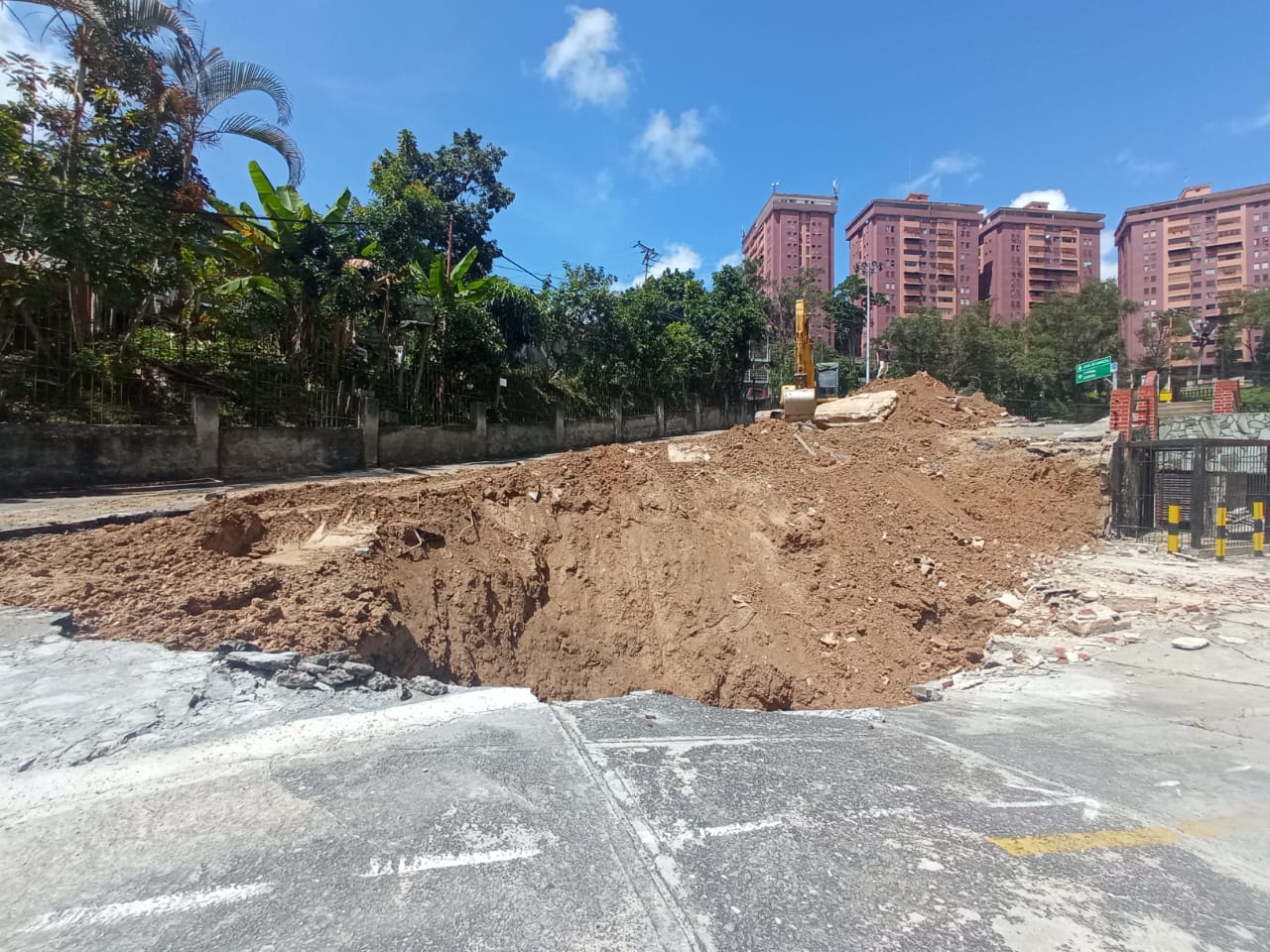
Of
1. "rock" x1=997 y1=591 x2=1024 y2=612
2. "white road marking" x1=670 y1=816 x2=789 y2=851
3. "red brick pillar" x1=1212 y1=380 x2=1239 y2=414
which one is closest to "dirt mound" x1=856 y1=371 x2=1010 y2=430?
"rock" x1=997 y1=591 x2=1024 y2=612

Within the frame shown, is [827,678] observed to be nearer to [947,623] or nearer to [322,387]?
[947,623]

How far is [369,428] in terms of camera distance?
15.2m

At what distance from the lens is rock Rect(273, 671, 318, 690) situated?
3965 millimetres

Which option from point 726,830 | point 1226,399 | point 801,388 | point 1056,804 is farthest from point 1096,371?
point 726,830

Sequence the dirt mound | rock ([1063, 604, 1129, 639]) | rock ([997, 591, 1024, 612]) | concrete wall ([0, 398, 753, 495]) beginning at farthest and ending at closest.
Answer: the dirt mound
concrete wall ([0, 398, 753, 495])
rock ([997, 591, 1024, 612])
rock ([1063, 604, 1129, 639])

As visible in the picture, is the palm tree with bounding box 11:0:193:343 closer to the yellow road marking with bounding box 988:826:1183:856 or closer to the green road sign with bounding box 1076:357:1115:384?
the yellow road marking with bounding box 988:826:1183:856

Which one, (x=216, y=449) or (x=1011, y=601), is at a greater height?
(x=216, y=449)

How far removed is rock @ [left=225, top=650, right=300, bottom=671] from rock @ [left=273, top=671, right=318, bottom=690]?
0.09m

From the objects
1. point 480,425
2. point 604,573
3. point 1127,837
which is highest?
point 480,425

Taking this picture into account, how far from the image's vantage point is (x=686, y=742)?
3662 millimetres

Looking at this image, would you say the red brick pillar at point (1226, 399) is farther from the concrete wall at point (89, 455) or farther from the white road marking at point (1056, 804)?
the concrete wall at point (89, 455)

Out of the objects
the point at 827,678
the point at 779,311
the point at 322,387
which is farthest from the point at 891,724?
the point at 779,311

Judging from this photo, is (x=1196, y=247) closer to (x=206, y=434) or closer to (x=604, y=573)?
(x=604, y=573)

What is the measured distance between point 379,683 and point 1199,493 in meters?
11.4
